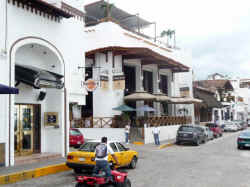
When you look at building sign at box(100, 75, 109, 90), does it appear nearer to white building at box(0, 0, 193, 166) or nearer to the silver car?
white building at box(0, 0, 193, 166)

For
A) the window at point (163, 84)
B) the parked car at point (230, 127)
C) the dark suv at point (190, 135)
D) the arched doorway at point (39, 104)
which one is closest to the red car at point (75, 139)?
the arched doorway at point (39, 104)

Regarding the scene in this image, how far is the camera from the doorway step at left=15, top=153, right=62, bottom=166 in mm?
12273

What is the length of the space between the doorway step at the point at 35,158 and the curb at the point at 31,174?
5.30ft

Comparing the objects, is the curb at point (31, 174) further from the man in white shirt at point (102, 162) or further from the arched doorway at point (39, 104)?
the man in white shirt at point (102, 162)

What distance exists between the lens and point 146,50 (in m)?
24.5

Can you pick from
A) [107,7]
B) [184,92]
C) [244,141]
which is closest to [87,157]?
[244,141]

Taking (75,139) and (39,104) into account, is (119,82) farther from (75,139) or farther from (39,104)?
(39,104)

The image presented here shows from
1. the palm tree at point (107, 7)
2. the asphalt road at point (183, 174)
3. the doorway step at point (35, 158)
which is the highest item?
the palm tree at point (107, 7)

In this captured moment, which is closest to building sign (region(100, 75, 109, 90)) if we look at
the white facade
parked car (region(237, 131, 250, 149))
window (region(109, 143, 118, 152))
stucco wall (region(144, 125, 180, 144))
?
stucco wall (region(144, 125, 180, 144))

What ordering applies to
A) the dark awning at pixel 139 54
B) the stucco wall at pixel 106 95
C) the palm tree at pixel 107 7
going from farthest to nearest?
the palm tree at pixel 107 7, the stucco wall at pixel 106 95, the dark awning at pixel 139 54

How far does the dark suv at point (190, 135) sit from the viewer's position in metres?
22.2

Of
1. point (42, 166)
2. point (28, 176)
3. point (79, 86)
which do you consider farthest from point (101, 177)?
point (79, 86)

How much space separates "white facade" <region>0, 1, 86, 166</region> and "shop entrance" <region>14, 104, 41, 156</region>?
0.28 metres

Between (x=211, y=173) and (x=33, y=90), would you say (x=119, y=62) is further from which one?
(x=211, y=173)
